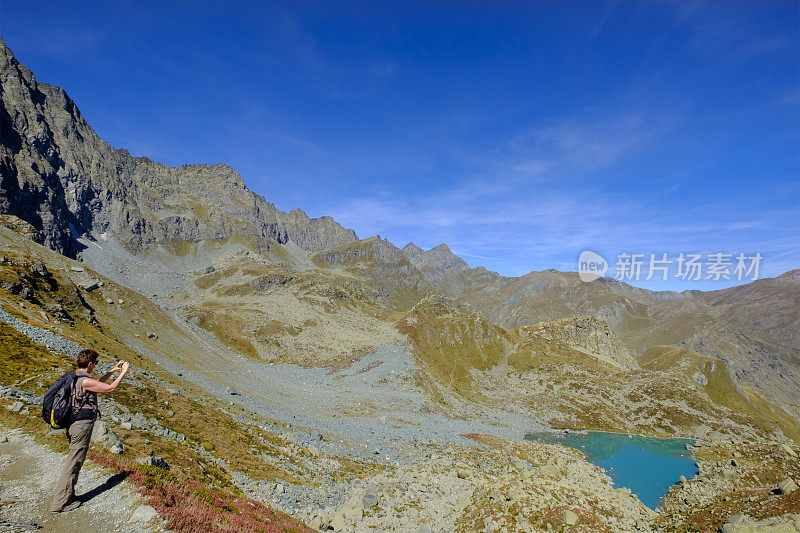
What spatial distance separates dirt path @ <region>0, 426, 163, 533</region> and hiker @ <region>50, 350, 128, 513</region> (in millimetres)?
489

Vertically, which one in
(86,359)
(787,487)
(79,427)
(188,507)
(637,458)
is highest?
(86,359)

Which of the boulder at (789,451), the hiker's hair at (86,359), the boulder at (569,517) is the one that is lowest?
the boulder at (569,517)

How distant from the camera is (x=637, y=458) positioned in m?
78.8

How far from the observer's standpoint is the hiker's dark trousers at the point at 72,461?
10359 mm

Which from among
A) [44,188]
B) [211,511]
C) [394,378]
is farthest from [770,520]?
[44,188]

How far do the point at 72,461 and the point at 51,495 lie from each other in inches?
105

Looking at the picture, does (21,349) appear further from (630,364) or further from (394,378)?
(630,364)

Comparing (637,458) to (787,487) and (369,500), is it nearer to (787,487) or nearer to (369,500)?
(787,487)

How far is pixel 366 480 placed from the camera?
102ft

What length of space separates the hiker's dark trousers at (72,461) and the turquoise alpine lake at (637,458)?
67.9 metres

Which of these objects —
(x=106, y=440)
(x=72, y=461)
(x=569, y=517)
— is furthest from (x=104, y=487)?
(x=569, y=517)

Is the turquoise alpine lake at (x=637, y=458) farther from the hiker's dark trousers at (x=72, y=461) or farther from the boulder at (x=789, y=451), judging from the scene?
the hiker's dark trousers at (x=72, y=461)

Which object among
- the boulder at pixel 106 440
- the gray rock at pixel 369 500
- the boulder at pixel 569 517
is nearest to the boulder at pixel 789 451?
the boulder at pixel 569 517

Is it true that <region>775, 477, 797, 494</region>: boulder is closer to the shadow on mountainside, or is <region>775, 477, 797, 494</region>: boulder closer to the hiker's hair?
the shadow on mountainside
